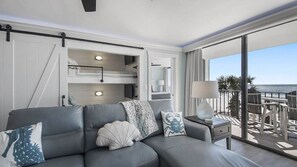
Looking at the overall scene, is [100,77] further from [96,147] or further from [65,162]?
[65,162]

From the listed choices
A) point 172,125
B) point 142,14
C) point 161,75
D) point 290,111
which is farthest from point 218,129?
point 161,75

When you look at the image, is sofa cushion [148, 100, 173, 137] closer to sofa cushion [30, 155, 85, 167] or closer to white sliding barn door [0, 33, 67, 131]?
sofa cushion [30, 155, 85, 167]

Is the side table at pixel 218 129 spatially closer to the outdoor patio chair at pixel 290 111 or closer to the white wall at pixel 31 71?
the outdoor patio chair at pixel 290 111

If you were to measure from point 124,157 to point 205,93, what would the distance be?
4.87ft

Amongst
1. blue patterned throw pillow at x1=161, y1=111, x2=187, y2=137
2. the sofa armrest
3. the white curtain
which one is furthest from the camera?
the white curtain

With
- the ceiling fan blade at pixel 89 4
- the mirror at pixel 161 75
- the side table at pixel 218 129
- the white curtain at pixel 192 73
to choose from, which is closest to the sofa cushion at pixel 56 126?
the ceiling fan blade at pixel 89 4

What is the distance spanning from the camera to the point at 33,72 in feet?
8.50

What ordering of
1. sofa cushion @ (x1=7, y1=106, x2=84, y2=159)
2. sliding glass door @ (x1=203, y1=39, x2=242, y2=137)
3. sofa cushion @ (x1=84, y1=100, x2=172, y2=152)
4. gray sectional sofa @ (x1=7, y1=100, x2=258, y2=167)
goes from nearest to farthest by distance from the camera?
gray sectional sofa @ (x1=7, y1=100, x2=258, y2=167), sofa cushion @ (x1=7, y1=106, x2=84, y2=159), sofa cushion @ (x1=84, y1=100, x2=172, y2=152), sliding glass door @ (x1=203, y1=39, x2=242, y2=137)

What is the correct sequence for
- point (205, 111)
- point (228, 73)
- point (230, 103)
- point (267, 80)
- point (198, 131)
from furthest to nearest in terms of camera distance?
point (230, 103) → point (228, 73) → point (267, 80) → point (205, 111) → point (198, 131)

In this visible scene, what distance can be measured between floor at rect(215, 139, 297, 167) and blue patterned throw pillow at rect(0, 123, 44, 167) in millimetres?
2901

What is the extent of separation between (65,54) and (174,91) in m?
2.89

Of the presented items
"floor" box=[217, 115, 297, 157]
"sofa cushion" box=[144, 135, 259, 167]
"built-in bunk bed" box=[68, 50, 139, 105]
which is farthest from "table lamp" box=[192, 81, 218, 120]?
"built-in bunk bed" box=[68, 50, 139, 105]

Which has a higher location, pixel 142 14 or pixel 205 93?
pixel 142 14

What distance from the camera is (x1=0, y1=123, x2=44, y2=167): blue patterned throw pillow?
4.20 feet
